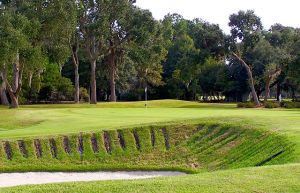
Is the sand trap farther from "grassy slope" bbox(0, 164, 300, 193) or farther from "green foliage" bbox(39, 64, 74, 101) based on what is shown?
"green foliage" bbox(39, 64, 74, 101)

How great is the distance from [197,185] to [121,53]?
67.4 metres

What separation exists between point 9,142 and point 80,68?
6417 centimetres

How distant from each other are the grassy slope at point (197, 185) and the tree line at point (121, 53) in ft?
128

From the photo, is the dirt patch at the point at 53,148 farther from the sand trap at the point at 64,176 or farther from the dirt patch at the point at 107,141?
the dirt patch at the point at 107,141

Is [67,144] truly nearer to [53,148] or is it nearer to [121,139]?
[53,148]

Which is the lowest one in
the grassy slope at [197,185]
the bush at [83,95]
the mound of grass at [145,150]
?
the mound of grass at [145,150]

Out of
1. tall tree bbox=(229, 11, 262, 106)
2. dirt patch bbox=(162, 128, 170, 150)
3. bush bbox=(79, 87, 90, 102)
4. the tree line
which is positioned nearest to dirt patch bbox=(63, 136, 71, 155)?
dirt patch bbox=(162, 128, 170, 150)

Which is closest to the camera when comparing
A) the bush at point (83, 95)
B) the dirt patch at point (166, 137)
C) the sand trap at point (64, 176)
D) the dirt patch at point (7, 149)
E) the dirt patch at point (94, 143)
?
the sand trap at point (64, 176)

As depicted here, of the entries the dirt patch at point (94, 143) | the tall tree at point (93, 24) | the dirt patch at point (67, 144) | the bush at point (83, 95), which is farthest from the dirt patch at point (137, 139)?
the bush at point (83, 95)

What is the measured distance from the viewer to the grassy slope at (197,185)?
37.9 ft

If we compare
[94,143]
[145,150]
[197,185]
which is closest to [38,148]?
[94,143]

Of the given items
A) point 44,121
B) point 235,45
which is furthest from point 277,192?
point 235,45

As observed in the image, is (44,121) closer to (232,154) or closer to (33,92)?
(232,154)

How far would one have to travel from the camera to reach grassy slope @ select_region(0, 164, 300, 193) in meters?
11.5
